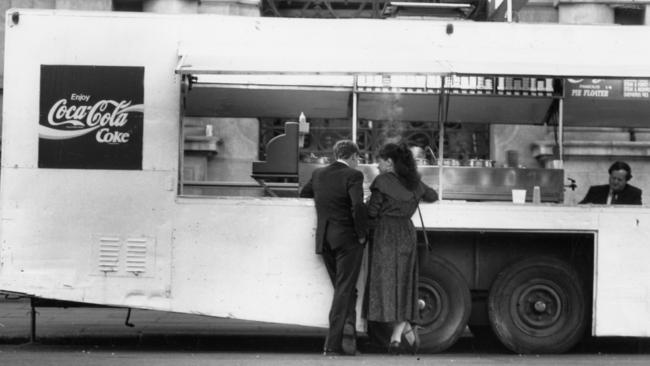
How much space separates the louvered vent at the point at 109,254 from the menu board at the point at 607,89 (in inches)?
194

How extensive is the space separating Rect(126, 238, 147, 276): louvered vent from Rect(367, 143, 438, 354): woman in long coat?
2.06 m

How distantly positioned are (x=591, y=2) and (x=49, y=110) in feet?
35.0

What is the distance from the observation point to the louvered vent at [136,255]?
11484 millimetres

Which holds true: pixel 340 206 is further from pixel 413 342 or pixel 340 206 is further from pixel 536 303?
pixel 536 303

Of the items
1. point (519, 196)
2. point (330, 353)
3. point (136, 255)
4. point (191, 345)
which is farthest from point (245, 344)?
point (519, 196)

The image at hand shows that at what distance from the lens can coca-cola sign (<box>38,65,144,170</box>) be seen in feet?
38.0

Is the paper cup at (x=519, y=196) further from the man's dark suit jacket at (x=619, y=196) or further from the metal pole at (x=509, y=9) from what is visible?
the metal pole at (x=509, y=9)

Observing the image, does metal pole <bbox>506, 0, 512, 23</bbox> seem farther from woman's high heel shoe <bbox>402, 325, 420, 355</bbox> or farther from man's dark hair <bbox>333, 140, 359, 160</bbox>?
woman's high heel shoe <bbox>402, 325, 420, 355</bbox>

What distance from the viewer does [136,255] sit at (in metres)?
11.5

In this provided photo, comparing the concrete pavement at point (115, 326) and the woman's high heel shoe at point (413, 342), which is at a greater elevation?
the woman's high heel shoe at point (413, 342)

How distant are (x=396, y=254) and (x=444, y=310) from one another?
79 centimetres

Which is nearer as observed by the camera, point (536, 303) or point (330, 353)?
point (330, 353)

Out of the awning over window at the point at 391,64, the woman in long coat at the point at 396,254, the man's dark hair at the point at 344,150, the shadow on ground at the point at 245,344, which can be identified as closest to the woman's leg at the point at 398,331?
the woman in long coat at the point at 396,254

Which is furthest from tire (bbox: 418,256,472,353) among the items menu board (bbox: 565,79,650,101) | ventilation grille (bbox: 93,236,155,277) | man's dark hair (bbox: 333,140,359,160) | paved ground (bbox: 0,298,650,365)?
menu board (bbox: 565,79,650,101)
